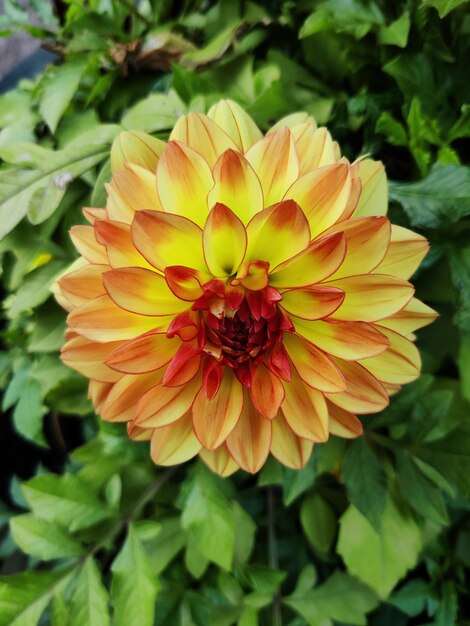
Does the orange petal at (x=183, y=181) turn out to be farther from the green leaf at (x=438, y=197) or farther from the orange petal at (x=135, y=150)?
the green leaf at (x=438, y=197)

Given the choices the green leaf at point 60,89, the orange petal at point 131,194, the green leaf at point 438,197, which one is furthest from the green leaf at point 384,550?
the green leaf at point 60,89

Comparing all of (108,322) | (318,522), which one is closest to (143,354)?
(108,322)

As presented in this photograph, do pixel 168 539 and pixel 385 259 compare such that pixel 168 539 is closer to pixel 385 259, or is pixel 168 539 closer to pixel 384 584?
pixel 384 584

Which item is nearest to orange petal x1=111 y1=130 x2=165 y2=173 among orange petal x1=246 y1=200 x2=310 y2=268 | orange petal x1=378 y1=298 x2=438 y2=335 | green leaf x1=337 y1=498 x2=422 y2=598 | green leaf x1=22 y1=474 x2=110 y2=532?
orange petal x1=246 y1=200 x2=310 y2=268

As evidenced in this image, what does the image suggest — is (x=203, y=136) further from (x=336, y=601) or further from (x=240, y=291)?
→ (x=336, y=601)

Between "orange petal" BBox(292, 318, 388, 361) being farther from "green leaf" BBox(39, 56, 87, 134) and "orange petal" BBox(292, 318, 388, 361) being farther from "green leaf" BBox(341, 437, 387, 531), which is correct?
"green leaf" BBox(39, 56, 87, 134)

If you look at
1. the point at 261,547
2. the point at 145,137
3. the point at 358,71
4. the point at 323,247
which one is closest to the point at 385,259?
the point at 323,247
